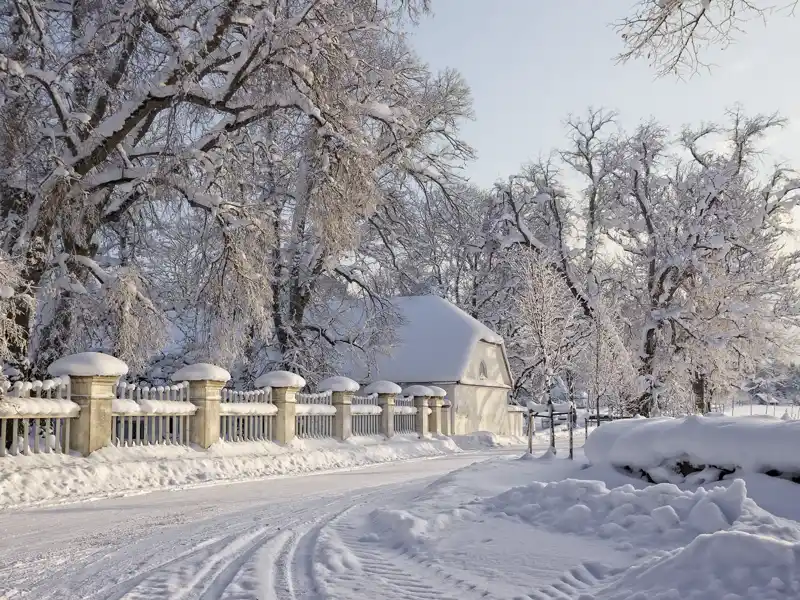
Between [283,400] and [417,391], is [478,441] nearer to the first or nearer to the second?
[417,391]

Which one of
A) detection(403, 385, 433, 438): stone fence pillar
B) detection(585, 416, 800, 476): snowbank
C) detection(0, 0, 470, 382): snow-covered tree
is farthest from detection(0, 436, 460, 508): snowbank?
detection(585, 416, 800, 476): snowbank

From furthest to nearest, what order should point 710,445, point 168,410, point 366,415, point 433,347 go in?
point 433,347
point 366,415
point 168,410
point 710,445

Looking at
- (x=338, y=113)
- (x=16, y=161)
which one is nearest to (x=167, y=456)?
(x=16, y=161)

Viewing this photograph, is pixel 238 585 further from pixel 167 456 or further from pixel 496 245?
pixel 496 245

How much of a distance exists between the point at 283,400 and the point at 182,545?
1160cm

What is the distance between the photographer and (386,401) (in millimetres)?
24828

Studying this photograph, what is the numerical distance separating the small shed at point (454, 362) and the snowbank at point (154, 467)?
11262 mm

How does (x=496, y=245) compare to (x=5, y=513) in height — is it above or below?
above

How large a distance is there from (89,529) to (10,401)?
12.5 ft

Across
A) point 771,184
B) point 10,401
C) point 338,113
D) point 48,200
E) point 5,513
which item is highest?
point 771,184

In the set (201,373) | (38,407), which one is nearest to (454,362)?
(201,373)

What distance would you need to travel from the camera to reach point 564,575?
5.82m

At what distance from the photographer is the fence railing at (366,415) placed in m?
23.1

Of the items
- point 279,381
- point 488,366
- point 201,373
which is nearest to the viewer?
point 201,373
